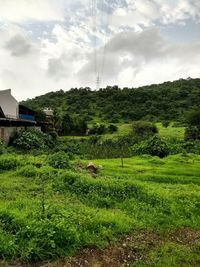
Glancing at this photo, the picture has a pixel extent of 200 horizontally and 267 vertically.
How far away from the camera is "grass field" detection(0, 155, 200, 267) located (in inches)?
512

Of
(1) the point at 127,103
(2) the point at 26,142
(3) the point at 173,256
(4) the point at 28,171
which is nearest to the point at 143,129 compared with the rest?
(2) the point at 26,142

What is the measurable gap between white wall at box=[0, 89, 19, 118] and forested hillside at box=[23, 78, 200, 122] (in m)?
32.3

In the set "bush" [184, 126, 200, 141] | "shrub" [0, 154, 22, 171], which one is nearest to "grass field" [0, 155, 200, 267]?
"shrub" [0, 154, 22, 171]

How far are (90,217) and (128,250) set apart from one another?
7.38ft

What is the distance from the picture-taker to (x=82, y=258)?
1284 centimetres

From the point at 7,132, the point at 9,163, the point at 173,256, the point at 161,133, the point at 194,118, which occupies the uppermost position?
the point at 194,118

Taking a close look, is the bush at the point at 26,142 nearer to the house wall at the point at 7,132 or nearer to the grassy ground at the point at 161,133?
the house wall at the point at 7,132

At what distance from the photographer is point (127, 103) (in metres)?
108

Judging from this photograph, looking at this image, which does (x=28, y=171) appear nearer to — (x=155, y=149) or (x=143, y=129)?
(x=155, y=149)

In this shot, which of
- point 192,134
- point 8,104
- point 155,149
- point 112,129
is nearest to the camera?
point 155,149

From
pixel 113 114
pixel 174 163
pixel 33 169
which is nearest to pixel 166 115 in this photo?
pixel 113 114

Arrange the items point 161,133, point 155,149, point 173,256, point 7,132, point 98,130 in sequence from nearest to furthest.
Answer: point 173,256 < point 155,149 < point 7,132 < point 161,133 < point 98,130

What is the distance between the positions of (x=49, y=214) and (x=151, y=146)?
3163 centimetres

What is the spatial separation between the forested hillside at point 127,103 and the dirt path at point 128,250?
76632 millimetres
